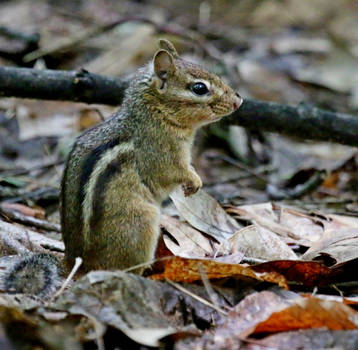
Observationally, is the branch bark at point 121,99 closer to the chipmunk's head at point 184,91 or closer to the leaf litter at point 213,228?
the leaf litter at point 213,228

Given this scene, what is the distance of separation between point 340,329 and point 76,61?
26.3ft

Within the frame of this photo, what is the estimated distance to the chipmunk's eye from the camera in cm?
514

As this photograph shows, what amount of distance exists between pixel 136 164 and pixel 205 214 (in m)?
0.90

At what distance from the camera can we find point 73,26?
1195cm

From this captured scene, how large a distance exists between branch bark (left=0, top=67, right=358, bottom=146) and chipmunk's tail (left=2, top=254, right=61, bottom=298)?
2716 mm

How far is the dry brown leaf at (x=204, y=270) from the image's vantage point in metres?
3.97

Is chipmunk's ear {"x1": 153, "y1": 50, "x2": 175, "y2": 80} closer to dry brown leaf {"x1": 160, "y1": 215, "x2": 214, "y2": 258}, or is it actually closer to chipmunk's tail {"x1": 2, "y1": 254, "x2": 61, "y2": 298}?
dry brown leaf {"x1": 160, "y1": 215, "x2": 214, "y2": 258}

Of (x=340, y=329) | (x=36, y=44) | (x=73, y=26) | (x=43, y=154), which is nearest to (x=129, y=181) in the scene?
(x=340, y=329)

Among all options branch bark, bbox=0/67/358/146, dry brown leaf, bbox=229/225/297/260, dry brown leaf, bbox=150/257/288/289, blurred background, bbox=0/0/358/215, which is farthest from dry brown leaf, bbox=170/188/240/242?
branch bark, bbox=0/67/358/146

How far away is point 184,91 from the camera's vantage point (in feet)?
16.9

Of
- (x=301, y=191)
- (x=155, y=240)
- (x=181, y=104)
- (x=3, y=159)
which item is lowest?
(x=3, y=159)

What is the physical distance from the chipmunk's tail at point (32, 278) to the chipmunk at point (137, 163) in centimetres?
34

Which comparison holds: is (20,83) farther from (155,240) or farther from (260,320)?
(260,320)

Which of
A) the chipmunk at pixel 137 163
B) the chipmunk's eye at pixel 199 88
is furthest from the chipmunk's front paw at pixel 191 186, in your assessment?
the chipmunk's eye at pixel 199 88
